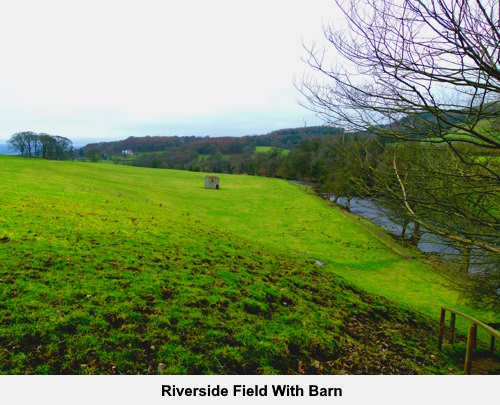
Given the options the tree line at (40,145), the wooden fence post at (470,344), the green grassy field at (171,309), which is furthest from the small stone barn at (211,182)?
the wooden fence post at (470,344)

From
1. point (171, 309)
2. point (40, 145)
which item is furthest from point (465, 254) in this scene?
point (40, 145)

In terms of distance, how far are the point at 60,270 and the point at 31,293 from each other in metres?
1.36

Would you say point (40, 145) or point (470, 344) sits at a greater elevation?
point (40, 145)

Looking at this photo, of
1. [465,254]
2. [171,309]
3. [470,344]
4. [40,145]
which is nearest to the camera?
[470,344]

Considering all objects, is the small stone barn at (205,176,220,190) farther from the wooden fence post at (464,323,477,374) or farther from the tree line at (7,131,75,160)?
the wooden fence post at (464,323,477,374)

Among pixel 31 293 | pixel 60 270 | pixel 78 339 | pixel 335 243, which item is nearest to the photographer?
pixel 78 339

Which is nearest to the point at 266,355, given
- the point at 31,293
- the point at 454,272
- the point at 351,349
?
the point at 351,349

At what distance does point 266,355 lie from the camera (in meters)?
6.04

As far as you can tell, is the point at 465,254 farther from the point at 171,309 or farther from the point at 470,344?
the point at 171,309

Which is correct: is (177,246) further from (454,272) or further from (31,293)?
(454,272)

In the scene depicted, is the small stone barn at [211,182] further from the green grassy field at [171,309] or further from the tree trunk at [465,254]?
the tree trunk at [465,254]

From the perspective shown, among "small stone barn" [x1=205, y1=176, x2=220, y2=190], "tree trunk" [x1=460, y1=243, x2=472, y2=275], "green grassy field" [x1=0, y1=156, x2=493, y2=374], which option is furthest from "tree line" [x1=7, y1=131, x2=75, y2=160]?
"tree trunk" [x1=460, y1=243, x2=472, y2=275]

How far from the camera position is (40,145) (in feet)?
230

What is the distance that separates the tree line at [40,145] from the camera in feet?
214
